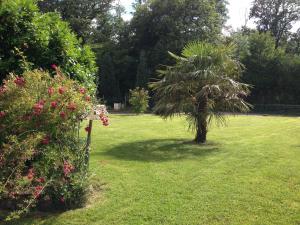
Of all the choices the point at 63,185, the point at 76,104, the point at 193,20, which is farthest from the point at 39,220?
the point at 193,20

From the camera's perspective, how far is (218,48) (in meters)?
11.4

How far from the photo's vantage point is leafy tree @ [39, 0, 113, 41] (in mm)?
38281

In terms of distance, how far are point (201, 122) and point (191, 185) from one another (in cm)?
492

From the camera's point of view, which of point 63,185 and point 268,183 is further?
point 268,183

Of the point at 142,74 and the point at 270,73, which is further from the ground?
the point at 142,74

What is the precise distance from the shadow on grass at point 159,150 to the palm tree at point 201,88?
765 mm

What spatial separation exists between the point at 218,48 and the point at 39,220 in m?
7.71

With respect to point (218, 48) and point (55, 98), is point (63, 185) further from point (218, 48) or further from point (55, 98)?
point (218, 48)

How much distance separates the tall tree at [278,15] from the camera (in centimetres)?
4816

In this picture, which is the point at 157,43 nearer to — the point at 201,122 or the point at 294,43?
the point at 294,43

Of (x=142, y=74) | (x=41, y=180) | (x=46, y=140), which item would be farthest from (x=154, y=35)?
(x=41, y=180)

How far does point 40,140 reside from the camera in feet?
16.5

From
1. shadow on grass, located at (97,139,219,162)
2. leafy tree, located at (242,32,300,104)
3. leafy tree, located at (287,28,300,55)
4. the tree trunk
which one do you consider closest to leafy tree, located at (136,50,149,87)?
leafy tree, located at (242,32,300,104)

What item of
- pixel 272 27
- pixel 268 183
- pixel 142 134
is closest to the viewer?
pixel 268 183
